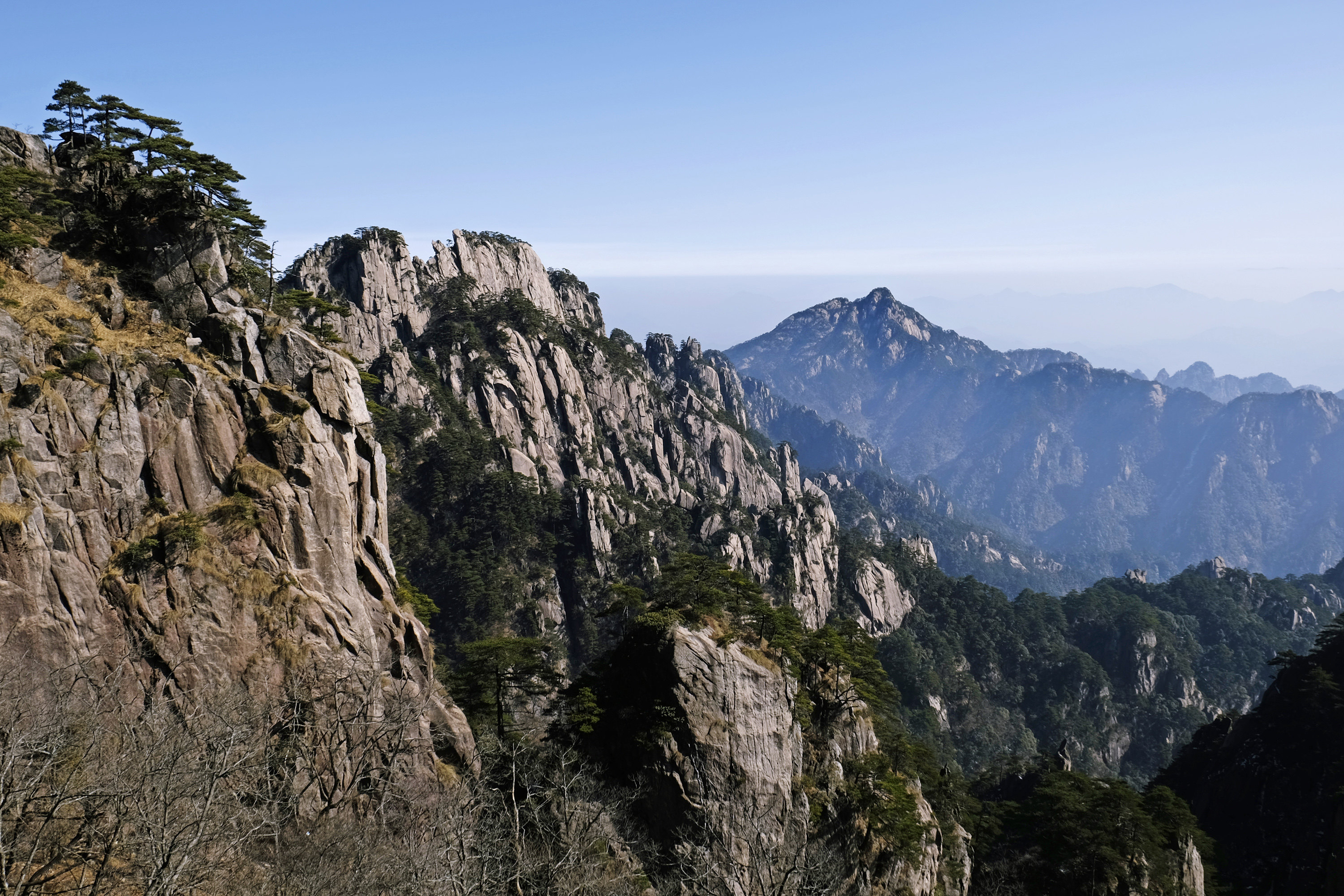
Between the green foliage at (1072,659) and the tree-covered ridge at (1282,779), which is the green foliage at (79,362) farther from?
the green foliage at (1072,659)

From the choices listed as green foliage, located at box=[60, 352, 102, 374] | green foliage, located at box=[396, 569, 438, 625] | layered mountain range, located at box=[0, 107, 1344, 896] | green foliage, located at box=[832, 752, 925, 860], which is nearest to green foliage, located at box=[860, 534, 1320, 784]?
layered mountain range, located at box=[0, 107, 1344, 896]

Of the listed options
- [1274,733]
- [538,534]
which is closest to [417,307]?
[538,534]

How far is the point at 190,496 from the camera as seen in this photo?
29.2 metres

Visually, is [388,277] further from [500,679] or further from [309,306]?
[500,679]

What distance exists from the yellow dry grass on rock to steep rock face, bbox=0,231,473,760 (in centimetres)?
7

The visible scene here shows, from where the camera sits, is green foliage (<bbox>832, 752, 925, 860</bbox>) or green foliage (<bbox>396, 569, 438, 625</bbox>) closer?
green foliage (<bbox>396, 569, 438, 625</bbox>)

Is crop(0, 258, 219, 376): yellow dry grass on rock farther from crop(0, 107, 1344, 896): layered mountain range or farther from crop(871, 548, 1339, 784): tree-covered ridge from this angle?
crop(871, 548, 1339, 784): tree-covered ridge

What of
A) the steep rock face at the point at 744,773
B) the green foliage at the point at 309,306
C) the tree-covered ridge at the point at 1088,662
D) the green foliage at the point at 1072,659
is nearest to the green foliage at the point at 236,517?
the green foliage at the point at 309,306

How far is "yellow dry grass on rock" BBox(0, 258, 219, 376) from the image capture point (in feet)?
92.0

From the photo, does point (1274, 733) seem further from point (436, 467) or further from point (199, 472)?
point (436, 467)

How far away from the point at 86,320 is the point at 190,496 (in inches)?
317

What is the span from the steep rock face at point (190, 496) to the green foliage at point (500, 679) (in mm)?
3148

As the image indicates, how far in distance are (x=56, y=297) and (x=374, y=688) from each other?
19.4 meters

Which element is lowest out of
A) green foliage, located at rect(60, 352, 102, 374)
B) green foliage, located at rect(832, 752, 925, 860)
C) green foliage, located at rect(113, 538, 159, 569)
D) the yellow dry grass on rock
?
green foliage, located at rect(832, 752, 925, 860)
